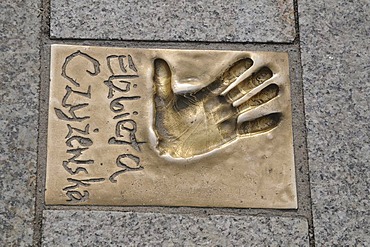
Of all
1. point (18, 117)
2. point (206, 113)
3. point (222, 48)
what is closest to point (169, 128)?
point (206, 113)

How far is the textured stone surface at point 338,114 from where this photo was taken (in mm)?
1251

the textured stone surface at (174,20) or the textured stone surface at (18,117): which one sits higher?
the textured stone surface at (174,20)

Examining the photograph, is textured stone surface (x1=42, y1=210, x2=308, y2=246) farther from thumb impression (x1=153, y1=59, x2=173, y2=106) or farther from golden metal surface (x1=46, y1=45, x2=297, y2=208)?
thumb impression (x1=153, y1=59, x2=173, y2=106)

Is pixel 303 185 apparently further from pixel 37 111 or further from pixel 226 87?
pixel 37 111

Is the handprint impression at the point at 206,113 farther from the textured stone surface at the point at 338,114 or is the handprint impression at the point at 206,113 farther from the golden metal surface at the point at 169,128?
the textured stone surface at the point at 338,114

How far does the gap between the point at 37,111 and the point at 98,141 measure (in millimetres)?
147

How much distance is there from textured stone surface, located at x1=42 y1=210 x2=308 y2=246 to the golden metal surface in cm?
3

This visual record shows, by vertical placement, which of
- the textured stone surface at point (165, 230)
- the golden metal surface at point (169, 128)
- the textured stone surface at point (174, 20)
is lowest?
the textured stone surface at point (165, 230)

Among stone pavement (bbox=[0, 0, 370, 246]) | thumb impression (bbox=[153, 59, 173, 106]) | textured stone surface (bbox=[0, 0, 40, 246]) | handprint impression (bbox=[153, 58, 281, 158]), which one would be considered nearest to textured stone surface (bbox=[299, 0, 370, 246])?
Result: stone pavement (bbox=[0, 0, 370, 246])

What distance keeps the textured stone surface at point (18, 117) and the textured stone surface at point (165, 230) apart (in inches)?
2.3

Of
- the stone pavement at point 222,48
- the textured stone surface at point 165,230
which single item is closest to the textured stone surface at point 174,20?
the stone pavement at point 222,48

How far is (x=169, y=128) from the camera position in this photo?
1.30 meters

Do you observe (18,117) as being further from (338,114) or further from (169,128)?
(338,114)

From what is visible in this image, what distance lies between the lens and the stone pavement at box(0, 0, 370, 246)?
1.22m
